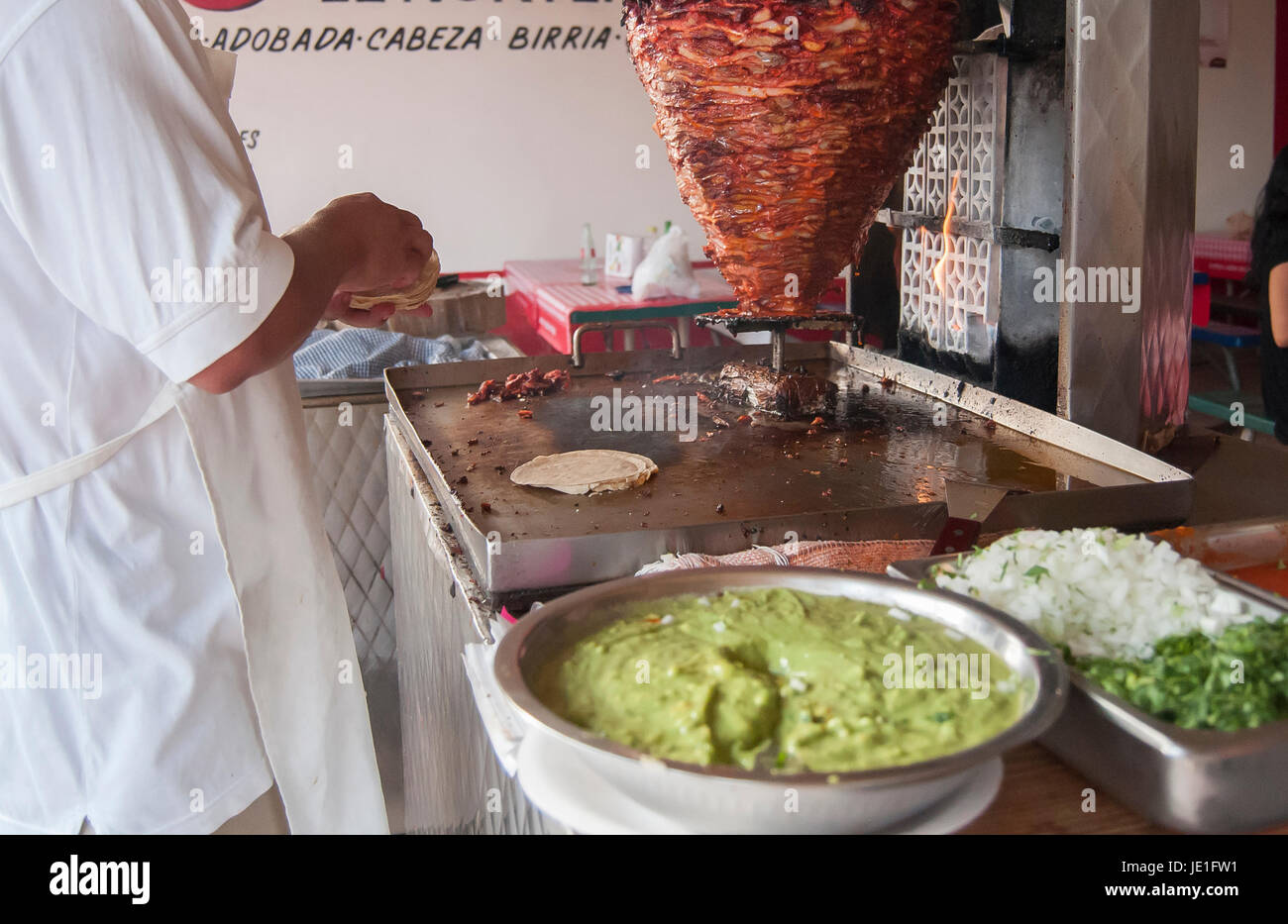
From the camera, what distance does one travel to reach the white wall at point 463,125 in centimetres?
735

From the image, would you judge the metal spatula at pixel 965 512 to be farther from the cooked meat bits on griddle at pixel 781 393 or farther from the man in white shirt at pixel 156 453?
the man in white shirt at pixel 156 453

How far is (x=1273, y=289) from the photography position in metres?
3.78

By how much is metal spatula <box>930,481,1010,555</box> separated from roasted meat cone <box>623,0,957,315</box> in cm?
78

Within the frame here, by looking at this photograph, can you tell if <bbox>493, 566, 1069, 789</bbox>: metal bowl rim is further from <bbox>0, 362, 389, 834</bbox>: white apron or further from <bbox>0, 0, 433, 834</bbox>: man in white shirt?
<bbox>0, 362, 389, 834</bbox>: white apron

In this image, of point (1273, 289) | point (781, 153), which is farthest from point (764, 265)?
point (1273, 289)

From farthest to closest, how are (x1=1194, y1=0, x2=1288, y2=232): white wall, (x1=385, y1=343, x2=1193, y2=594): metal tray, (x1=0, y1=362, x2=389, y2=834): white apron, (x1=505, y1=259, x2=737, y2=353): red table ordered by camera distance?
(x1=1194, y1=0, x2=1288, y2=232): white wall
(x1=505, y1=259, x2=737, y2=353): red table
(x1=0, y1=362, x2=389, y2=834): white apron
(x1=385, y1=343, x2=1193, y2=594): metal tray

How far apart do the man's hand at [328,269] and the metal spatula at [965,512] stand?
945 millimetres

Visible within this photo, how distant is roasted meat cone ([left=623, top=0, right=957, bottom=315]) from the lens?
76.9 inches

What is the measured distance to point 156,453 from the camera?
5.49 feet

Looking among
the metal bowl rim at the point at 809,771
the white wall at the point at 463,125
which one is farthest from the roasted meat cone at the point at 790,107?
the white wall at the point at 463,125

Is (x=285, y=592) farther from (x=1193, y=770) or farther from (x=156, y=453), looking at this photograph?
(x=1193, y=770)

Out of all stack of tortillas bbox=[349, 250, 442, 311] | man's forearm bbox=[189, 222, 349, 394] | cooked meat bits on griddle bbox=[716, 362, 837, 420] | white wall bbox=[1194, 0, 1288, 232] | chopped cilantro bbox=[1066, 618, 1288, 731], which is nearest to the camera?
chopped cilantro bbox=[1066, 618, 1288, 731]

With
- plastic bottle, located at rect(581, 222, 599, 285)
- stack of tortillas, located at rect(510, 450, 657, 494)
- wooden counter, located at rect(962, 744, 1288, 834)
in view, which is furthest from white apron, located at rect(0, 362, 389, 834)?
plastic bottle, located at rect(581, 222, 599, 285)

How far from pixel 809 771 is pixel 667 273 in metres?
4.97
